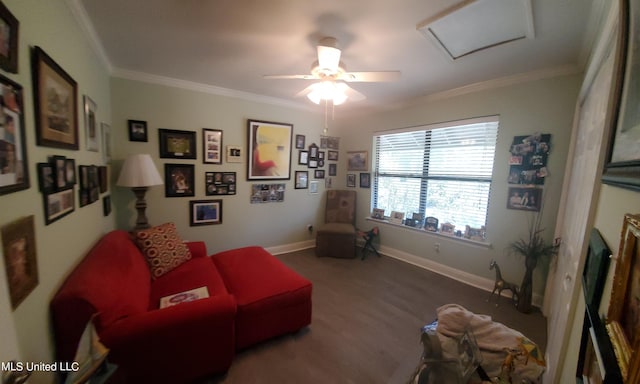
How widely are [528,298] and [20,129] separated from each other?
3.82m

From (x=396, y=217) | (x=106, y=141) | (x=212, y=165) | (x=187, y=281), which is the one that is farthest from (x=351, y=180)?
(x=106, y=141)

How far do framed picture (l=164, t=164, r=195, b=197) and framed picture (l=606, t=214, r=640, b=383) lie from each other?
11.4 feet

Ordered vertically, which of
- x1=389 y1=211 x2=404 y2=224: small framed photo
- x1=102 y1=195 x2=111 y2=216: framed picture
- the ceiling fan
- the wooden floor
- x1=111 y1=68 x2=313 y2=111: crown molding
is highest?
x1=111 y1=68 x2=313 y2=111: crown molding

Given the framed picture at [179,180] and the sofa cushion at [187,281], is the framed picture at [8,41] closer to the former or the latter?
the sofa cushion at [187,281]

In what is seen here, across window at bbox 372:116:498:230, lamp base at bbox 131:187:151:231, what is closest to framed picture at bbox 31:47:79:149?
lamp base at bbox 131:187:151:231

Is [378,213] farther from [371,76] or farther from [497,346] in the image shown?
[497,346]

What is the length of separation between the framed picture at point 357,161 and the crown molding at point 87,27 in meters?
3.41

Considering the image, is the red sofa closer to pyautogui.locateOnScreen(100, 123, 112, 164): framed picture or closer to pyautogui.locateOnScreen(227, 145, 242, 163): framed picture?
pyautogui.locateOnScreen(100, 123, 112, 164): framed picture

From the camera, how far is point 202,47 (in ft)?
6.62

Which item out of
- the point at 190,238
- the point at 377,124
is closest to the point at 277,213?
the point at 190,238

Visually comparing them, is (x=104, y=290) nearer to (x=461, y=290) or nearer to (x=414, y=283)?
(x=414, y=283)

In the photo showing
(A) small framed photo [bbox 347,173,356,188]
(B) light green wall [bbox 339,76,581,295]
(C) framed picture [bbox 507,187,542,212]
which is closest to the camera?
(B) light green wall [bbox 339,76,581,295]

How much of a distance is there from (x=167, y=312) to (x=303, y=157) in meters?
2.95

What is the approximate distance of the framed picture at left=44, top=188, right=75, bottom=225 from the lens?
1090 mm
